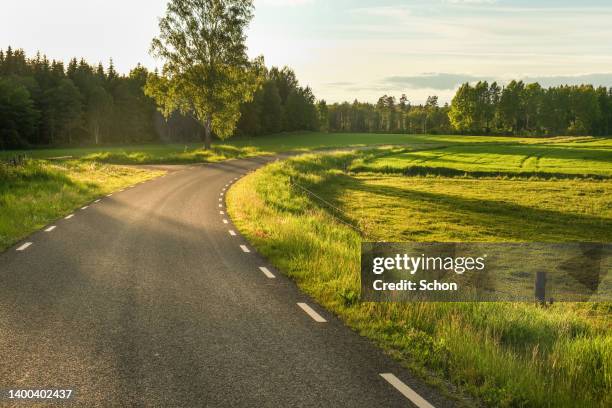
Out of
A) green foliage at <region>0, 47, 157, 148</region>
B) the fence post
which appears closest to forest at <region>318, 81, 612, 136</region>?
green foliage at <region>0, 47, 157, 148</region>

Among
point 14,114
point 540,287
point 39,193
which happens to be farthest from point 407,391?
point 14,114

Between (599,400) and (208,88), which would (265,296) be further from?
(208,88)

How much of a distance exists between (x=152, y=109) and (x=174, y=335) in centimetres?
10597

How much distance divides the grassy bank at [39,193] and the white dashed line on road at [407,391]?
1048 centimetres

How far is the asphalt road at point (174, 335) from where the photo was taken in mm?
5211

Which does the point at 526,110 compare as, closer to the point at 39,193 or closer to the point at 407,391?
the point at 39,193

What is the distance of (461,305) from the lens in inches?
348

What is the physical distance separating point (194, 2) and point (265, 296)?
157 feet

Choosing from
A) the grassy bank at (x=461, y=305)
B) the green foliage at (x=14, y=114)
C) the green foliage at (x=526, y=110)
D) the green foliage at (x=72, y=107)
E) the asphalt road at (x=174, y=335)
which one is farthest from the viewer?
the green foliage at (x=526, y=110)

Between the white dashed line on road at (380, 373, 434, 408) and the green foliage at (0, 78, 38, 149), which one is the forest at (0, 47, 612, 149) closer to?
the green foliage at (0, 78, 38, 149)

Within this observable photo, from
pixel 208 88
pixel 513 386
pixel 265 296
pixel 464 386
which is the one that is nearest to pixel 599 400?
pixel 513 386

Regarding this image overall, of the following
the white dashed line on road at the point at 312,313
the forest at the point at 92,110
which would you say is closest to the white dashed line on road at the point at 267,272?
the white dashed line on road at the point at 312,313

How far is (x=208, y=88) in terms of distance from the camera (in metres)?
49.4

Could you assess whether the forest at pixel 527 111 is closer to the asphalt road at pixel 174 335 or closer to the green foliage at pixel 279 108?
the green foliage at pixel 279 108
